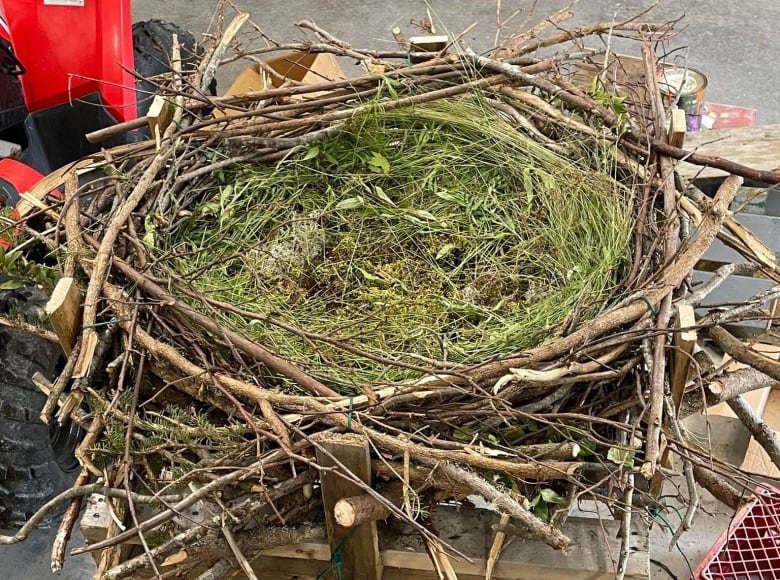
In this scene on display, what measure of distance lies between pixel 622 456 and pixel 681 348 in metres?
0.19

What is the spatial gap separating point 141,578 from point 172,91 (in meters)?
1.00

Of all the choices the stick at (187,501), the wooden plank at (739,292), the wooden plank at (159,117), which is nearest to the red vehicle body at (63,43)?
the wooden plank at (159,117)

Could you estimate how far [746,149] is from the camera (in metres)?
1.98

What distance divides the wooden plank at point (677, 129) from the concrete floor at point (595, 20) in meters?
2.16

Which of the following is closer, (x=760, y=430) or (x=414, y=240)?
(x=760, y=430)

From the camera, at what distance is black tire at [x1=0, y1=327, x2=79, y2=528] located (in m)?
1.96

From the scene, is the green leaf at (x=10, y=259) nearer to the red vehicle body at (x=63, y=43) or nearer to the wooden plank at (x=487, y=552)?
the wooden plank at (x=487, y=552)

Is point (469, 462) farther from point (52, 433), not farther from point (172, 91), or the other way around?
point (52, 433)

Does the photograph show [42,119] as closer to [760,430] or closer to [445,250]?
[445,250]

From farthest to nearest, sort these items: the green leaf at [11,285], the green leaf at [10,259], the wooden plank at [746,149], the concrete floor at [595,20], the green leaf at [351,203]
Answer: the concrete floor at [595,20]
the wooden plank at [746,149]
the green leaf at [351,203]
the green leaf at [11,285]
the green leaf at [10,259]

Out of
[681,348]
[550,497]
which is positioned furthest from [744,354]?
[550,497]

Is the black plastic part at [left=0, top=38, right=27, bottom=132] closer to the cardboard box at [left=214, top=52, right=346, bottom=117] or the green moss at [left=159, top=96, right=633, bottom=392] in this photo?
the cardboard box at [left=214, top=52, right=346, bottom=117]

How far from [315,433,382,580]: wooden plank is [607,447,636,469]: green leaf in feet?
1.23

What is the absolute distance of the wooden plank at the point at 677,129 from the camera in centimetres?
157
